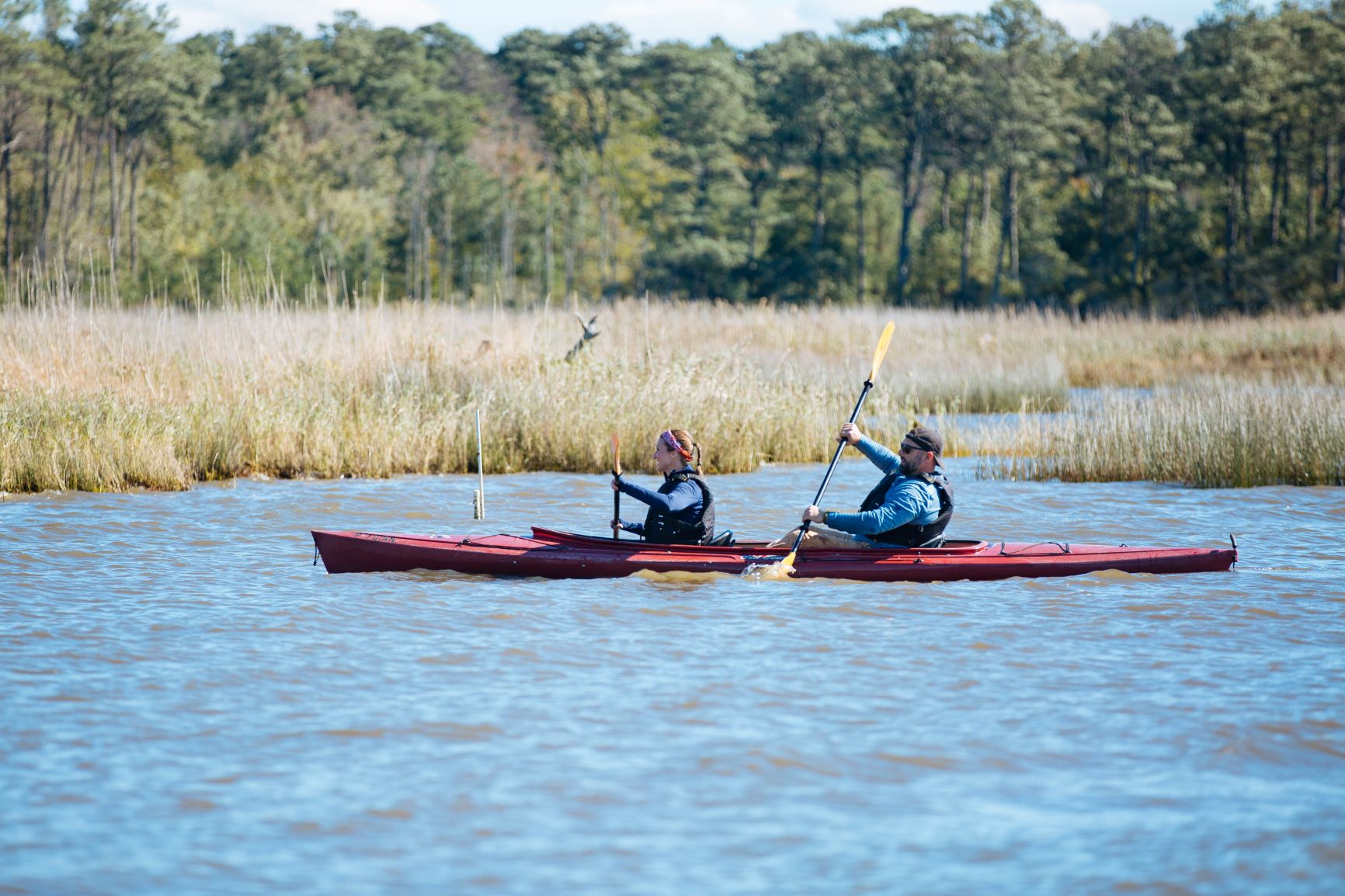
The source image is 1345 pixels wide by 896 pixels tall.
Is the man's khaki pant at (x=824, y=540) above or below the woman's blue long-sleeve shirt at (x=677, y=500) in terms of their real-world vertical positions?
below

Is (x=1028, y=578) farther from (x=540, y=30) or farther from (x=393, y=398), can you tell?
(x=540, y=30)

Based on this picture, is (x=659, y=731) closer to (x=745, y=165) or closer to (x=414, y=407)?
(x=414, y=407)

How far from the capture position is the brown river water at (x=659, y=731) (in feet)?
13.9

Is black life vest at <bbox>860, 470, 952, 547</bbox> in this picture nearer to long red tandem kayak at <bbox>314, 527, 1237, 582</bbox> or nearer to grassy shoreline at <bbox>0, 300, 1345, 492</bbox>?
long red tandem kayak at <bbox>314, 527, 1237, 582</bbox>

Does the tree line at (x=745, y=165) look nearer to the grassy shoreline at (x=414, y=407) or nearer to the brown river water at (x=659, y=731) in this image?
the grassy shoreline at (x=414, y=407)

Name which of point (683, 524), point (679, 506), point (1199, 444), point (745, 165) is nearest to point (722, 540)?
point (683, 524)

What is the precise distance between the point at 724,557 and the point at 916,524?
1168mm

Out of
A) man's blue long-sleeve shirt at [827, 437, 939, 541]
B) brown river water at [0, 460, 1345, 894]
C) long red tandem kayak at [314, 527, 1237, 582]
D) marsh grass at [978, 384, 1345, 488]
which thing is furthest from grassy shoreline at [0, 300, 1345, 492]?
man's blue long-sleeve shirt at [827, 437, 939, 541]

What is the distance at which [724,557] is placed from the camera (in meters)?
8.10

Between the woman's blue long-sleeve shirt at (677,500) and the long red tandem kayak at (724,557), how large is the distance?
0.23 metres

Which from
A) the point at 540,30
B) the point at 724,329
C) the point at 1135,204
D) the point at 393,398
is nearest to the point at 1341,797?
the point at 393,398

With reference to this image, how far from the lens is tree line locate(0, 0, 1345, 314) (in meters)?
37.1

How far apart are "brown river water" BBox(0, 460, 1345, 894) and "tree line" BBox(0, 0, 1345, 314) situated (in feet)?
84.8

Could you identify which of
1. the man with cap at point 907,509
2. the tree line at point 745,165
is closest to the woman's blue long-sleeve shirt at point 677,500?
the man with cap at point 907,509
